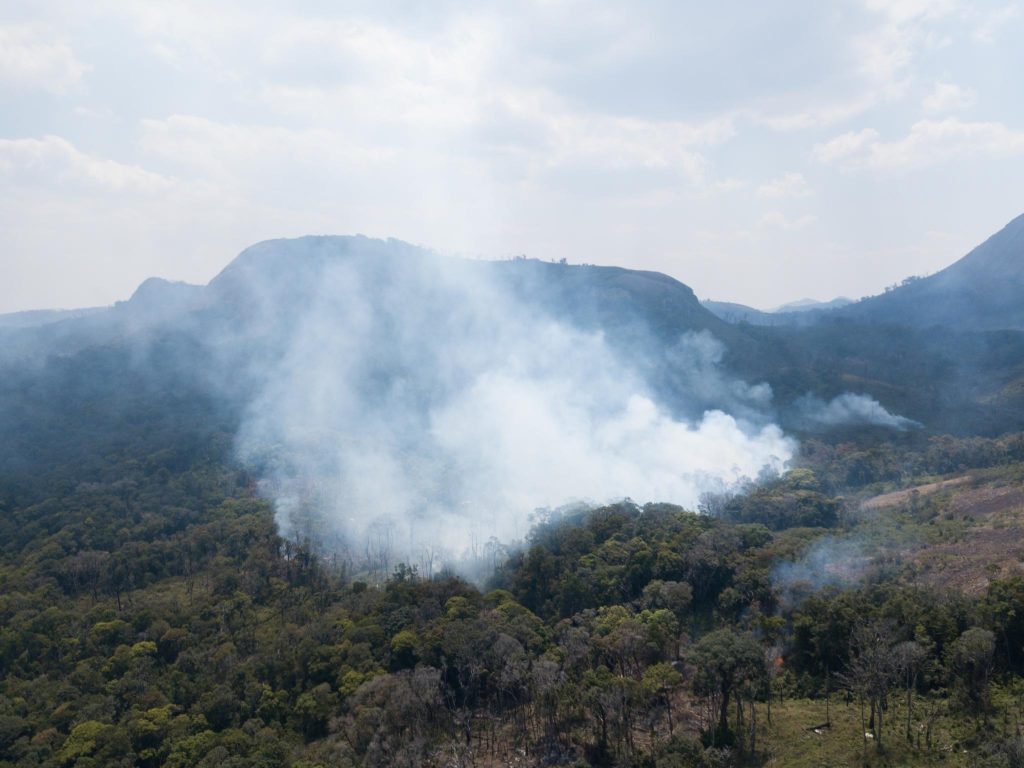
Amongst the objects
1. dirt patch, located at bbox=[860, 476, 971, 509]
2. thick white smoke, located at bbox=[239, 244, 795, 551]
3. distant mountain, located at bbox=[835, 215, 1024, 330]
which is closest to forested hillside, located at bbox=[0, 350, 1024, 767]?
dirt patch, located at bbox=[860, 476, 971, 509]

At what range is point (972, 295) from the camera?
516ft

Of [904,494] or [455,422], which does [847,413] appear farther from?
[455,422]

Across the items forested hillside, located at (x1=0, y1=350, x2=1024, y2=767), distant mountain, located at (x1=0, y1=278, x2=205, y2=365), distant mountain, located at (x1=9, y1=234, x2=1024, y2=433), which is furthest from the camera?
distant mountain, located at (x1=0, y1=278, x2=205, y2=365)

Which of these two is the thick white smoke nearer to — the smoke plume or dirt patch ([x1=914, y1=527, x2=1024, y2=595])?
the smoke plume

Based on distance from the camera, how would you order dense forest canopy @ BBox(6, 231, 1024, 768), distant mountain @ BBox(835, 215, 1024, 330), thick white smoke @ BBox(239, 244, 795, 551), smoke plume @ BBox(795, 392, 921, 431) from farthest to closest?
1. distant mountain @ BBox(835, 215, 1024, 330)
2. smoke plume @ BBox(795, 392, 921, 431)
3. thick white smoke @ BBox(239, 244, 795, 551)
4. dense forest canopy @ BBox(6, 231, 1024, 768)

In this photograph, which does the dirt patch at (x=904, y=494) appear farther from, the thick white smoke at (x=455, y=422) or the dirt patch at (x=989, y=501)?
the thick white smoke at (x=455, y=422)

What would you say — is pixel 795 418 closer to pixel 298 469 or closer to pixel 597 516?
pixel 597 516

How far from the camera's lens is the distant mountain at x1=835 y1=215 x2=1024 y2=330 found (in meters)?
147

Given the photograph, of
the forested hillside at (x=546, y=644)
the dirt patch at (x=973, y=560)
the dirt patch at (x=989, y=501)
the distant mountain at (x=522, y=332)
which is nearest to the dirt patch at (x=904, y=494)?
the forested hillside at (x=546, y=644)

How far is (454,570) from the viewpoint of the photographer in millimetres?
47469

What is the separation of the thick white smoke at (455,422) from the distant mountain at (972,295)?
7661cm

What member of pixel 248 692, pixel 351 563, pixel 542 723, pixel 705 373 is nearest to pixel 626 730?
pixel 542 723

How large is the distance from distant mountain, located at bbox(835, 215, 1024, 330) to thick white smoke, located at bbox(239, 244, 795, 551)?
76614mm

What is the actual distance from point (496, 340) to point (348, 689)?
280 feet
